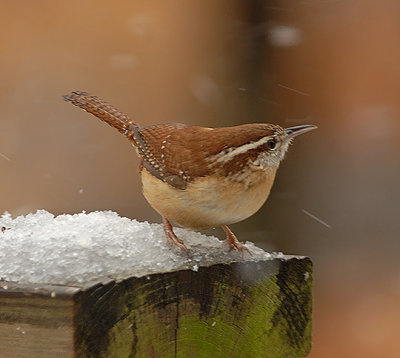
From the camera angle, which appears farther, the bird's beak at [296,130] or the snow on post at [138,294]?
the bird's beak at [296,130]

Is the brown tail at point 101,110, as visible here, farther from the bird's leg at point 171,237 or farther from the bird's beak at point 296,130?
the bird's beak at point 296,130

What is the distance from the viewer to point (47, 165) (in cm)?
407

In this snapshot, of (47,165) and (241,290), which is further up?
(241,290)

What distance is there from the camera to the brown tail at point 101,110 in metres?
2.89

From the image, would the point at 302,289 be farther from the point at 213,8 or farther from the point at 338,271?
the point at 213,8

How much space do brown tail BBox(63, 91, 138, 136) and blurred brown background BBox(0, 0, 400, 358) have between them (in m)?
1.04

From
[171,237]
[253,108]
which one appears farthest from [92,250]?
[253,108]

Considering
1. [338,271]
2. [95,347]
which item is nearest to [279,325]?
[95,347]

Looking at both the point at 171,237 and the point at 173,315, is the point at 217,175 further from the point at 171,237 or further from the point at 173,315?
the point at 173,315

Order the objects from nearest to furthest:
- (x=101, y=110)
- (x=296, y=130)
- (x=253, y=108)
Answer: (x=296, y=130) < (x=101, y=110) < (x=253, y=108)

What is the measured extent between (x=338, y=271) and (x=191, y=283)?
2191mm

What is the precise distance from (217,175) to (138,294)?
2.11ft

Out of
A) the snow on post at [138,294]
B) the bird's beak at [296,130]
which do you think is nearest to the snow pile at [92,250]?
the snow on post at [138,294]

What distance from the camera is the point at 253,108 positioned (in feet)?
12.9
